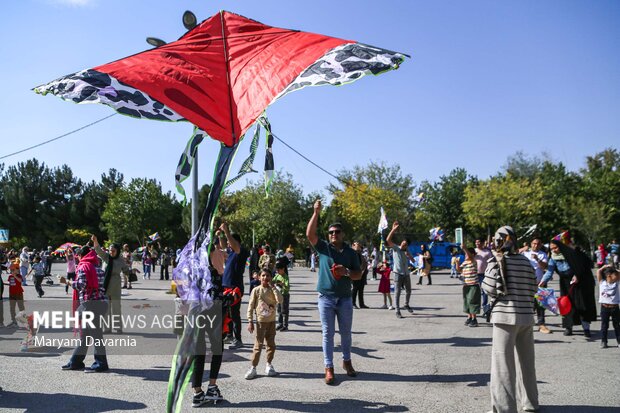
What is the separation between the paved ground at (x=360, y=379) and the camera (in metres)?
5.54

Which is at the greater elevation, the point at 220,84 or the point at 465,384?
the point at 220,84

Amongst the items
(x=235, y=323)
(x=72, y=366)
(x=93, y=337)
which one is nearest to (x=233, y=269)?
(x=235, y=323)

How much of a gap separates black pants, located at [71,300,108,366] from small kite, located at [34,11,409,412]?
3168mm

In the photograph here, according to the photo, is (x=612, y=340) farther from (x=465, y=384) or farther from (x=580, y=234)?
(x=580, y=234)

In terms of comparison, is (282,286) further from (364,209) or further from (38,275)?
(364,209)

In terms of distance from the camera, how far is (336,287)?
22.1 feet

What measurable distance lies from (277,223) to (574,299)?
4117 centimetres

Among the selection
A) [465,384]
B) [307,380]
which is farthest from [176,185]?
[465,384]

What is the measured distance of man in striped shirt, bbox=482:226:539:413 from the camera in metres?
5.03

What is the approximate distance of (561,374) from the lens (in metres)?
6.83

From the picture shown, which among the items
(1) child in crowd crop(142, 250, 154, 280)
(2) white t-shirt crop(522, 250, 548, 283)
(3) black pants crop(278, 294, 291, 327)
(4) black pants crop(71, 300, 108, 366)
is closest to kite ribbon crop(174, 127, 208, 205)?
(4) black pants crop(71, 300, 108, 366)

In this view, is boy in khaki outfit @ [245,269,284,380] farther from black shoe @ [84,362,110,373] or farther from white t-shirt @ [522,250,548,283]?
white t-shirt @ [522,250,548,283]

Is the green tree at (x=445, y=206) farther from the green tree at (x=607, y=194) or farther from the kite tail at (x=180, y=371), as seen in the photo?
the kite tail at (x=180, y=371)

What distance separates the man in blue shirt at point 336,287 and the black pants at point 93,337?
3.28 meters
